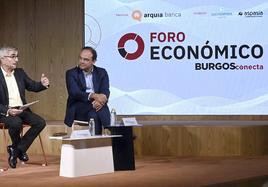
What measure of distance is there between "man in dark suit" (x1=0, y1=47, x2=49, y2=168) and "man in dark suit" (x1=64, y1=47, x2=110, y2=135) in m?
0.28

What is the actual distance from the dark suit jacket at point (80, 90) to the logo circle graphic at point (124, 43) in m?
1.55

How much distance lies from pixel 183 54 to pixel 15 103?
93.9 inches

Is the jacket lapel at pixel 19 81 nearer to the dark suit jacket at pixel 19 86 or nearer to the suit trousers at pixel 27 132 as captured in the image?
the dark suit jacket at pixel 19 86

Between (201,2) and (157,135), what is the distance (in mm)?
1716

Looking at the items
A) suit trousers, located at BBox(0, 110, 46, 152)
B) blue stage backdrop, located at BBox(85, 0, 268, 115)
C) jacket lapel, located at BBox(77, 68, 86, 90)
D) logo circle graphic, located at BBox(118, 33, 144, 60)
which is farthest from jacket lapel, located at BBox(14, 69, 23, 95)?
logo circle graphic, located at BBox(118, 33, 144, 60)

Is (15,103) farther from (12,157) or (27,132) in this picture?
(12,157)

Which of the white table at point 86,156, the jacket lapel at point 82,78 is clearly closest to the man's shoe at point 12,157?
the white table at point 86,156

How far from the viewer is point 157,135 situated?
6270 mm

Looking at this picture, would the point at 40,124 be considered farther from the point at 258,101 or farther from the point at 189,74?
the point at 258,101

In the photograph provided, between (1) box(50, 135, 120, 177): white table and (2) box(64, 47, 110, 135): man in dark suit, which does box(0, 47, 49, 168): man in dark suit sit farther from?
(1) box(50, 135, 120, 177): white table

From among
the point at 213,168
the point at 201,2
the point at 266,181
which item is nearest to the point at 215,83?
the point at 201,2

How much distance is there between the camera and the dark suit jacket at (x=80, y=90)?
17.7 ft

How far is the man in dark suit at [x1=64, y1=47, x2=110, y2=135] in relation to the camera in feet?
17.5

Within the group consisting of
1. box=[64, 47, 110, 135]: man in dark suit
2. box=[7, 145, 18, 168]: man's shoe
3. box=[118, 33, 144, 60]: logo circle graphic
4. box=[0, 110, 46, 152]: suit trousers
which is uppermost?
box=[118, 33, 144, 60]: logo circle graphic
